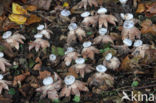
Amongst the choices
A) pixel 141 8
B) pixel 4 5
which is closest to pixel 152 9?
pixel 141 8

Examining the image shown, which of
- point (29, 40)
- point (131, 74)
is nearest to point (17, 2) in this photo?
point (29, 40)

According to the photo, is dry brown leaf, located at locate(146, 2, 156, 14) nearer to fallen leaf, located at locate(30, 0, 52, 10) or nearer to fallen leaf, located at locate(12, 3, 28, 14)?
fallen leaf, located at locate(30, 0, 52, 10)

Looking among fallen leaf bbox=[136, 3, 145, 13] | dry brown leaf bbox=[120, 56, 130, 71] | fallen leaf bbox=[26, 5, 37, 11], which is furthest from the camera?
fallen leaf bbox=[26, 5, 37, 11]

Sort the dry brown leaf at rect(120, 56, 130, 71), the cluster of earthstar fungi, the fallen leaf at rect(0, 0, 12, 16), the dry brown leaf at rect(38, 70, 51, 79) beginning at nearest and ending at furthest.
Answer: the cluster of earthstar fungi < the dry brown leaf at rect(120, 56, 130, 71) < the dry brown leaf at rect(38, 70, 51, 79) < the fallen leaf at rect(0, 0, 12, 16)

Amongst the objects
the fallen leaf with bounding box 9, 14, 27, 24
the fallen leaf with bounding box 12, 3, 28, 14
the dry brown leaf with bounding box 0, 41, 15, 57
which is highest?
the fallen leaf with bounding box 12, 3, 28, 14

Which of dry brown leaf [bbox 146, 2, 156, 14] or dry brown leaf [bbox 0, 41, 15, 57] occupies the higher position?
dry brown leaf [bbox 146, 2, 156, 14]

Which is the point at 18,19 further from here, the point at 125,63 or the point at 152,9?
the point at 152,9

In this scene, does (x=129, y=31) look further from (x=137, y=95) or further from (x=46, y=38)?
(x=46, y=38)

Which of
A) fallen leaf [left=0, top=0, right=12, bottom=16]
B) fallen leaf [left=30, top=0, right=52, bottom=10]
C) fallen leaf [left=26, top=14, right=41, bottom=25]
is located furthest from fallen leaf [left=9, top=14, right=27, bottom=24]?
fallen leaf [left=30, top=0, right=52, bottom=10]
